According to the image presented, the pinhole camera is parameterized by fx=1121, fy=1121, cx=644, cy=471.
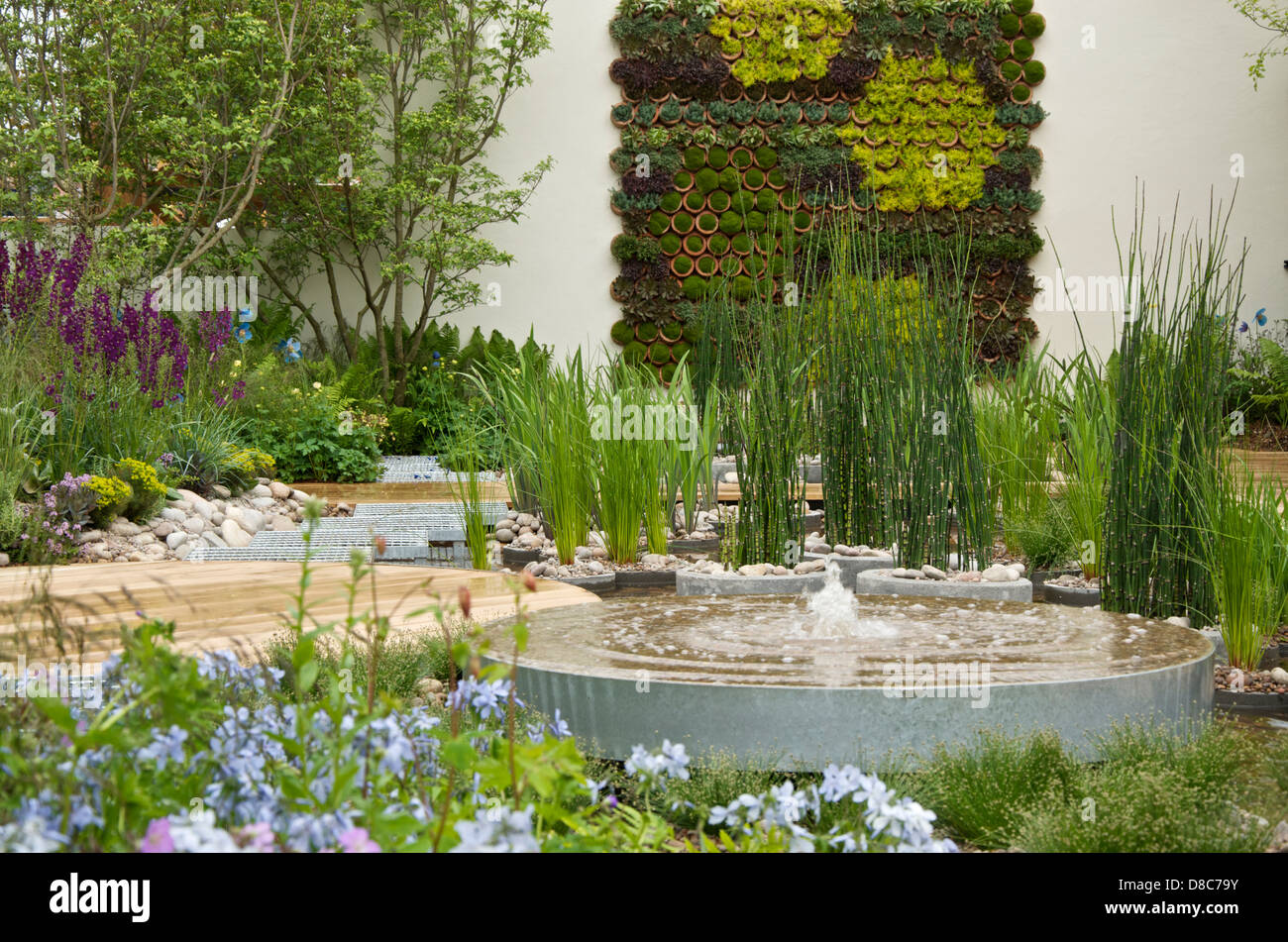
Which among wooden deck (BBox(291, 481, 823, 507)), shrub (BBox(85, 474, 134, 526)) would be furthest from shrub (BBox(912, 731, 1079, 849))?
shrub (BBox(85, 474, 134, 526))

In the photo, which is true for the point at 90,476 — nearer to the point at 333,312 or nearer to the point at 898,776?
the point at 898,776

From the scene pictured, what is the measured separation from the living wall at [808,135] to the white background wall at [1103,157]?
19 centimetres

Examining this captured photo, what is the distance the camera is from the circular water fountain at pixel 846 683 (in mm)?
1727

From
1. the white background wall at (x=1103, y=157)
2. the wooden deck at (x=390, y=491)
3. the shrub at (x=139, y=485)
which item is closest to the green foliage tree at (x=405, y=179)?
the white background wall at (x=1103, y=157)

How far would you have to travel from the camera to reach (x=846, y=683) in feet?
5.75

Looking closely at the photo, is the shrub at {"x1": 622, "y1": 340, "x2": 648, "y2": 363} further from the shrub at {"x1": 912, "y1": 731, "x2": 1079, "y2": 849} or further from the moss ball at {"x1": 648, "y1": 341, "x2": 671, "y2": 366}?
the shrub at {"x1": 912, "y1": 731, "x2": 1079, "y2": 849}

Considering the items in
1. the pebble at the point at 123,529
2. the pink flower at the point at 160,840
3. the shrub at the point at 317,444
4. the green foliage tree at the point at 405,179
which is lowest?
the pebble at the point at 123,529

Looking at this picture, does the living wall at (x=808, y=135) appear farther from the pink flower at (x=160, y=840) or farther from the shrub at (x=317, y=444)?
the pink flower at (x=160, y=840)

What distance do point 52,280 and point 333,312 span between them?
3.73 metres

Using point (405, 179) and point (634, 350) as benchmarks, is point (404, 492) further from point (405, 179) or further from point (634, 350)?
point (634, 350)

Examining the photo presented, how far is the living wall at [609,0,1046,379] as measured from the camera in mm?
8789

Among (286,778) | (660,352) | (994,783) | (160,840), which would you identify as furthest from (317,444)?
(160,840)

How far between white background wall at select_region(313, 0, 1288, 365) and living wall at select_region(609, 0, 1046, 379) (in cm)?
19
